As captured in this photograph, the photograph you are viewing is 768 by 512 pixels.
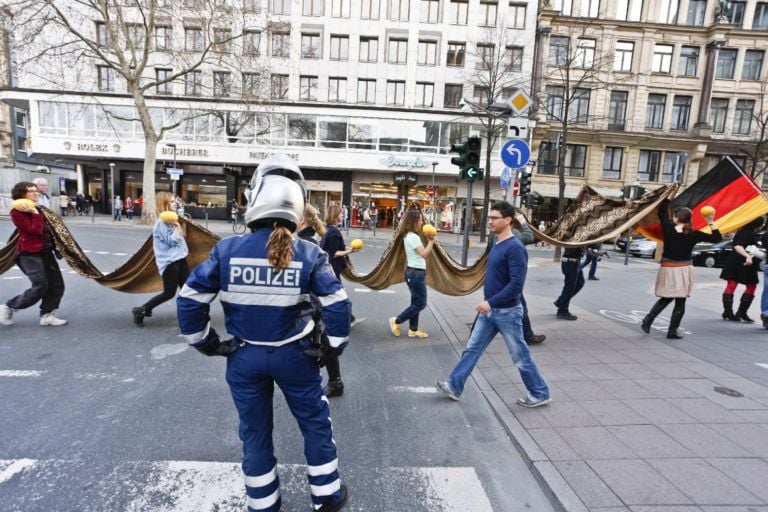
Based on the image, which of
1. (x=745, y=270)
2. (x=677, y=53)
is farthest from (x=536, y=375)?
(x=677, y=53)

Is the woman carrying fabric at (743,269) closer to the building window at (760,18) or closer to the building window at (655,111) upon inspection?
the building window at (655,111)

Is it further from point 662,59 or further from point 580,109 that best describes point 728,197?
point 662,59

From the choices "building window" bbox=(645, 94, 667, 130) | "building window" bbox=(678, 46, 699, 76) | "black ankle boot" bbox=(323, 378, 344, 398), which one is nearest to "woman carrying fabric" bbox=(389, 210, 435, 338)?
"black ankle boot" bbox=(323, 378, 344, 398)

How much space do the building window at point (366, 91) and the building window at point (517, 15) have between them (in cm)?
1069

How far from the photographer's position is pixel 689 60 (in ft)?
104

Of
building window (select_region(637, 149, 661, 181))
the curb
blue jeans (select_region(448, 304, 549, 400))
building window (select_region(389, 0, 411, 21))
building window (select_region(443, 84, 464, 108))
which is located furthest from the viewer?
building window (select_region(637, 149, 661, 181))

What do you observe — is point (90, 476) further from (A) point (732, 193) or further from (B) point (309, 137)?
(B) point (309, 137)

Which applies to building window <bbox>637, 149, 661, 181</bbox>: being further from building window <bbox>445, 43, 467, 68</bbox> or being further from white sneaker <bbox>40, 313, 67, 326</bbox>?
white sneaker <bbox>40, 313, 67, 326</bbox>

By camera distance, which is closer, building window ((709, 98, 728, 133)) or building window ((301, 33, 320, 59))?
building window ((301, 33, 320, 59))

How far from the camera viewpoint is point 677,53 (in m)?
31.2

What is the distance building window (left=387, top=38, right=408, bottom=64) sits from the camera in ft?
96.4

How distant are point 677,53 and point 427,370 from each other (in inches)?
1503

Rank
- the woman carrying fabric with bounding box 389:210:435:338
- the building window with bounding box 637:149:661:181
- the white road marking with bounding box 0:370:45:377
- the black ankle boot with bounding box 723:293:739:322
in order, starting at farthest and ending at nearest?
the building window with bounding box 637:149:661:181 → the black ankle boot with bounding box 723:293:739:322 → the woman carrying fabric with bounding box 389:210:435:338 → the white road marking with bounding box 0:370:45:377

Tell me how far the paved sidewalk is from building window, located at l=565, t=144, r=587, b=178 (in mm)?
30089
